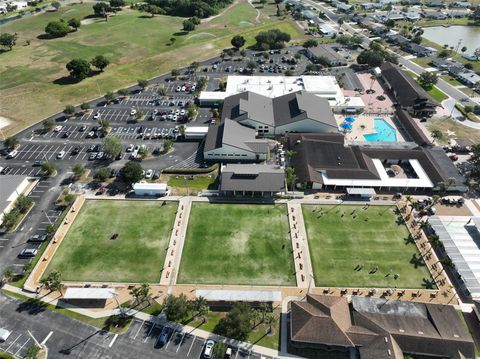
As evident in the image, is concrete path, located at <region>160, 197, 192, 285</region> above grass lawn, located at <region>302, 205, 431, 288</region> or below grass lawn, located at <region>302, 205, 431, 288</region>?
below

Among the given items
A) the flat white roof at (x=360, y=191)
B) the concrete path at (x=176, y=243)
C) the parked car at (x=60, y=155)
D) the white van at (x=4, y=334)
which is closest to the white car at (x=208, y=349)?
the concrete path at (x=176, y=243)

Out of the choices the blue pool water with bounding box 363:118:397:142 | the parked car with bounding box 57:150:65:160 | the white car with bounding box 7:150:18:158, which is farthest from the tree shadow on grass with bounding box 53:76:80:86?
the blue pool water with bounding box 363:118:397:142

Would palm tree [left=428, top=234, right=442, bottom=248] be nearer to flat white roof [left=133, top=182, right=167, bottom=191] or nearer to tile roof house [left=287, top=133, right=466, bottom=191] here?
tile roof house [left=287, top=133, right=466, bottom=191]

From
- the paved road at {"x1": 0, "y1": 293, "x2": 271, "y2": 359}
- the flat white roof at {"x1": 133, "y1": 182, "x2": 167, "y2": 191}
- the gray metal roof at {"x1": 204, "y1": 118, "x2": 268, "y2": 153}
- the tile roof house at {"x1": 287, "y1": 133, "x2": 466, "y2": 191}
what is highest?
the gray metal roof at {"x1": 204, "y1": 118, "x2": 268, "y2": 153}

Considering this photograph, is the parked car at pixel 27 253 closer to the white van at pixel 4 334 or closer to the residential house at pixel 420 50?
the white van at pixel 4 334

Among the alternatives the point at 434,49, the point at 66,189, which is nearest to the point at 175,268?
the point at 66,189

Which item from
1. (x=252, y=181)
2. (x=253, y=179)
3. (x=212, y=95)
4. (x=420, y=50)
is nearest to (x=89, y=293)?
(x=252, y=181)

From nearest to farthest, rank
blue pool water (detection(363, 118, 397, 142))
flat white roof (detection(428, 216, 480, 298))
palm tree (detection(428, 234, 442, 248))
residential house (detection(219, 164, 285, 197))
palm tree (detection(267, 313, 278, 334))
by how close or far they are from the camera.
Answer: palm tree (detection(267, 313, 278, 334)) → flat white roof (detection(428, 216, 480, 298)) → palm tree (detection(428, 234, 442, 248)) → residential house (detection(219, 164, 285, 197)) → blue pool water (detection(363, 118, 397, 142))

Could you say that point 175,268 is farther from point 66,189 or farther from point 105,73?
point 105,73

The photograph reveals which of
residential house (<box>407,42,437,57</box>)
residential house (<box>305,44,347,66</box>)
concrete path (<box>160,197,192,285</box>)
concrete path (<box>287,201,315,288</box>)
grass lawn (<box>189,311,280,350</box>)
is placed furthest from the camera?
residential house (<box>407,42,437,57</box>)
